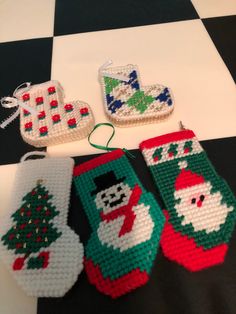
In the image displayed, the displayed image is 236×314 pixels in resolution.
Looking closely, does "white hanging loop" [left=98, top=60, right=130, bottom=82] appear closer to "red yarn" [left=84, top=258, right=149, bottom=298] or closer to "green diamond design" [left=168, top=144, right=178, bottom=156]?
"green diamond design" [left=168, top=144, right=178, bottom=156]

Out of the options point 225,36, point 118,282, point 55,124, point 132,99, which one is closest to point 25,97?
point 55,124

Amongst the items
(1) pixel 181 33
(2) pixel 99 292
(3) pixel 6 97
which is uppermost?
(1) pixel 181 33

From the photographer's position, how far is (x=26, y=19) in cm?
97

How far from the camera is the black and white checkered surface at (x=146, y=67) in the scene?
1.57 feet

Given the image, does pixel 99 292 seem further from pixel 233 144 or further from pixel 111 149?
pixel 233 144

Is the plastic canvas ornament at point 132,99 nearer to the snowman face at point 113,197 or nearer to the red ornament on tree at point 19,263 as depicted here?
the snowman face at point 113,197

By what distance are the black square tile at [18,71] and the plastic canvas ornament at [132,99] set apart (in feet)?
0.65

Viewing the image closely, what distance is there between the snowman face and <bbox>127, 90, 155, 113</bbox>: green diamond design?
0.64 feet

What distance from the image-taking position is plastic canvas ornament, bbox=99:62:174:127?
65 cm

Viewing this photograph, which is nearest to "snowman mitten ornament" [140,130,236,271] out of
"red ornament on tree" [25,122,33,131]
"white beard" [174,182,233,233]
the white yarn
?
"white beard" [174,182,233,233]

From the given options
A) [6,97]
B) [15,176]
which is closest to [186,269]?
[15,176]

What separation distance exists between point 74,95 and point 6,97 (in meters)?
0.18

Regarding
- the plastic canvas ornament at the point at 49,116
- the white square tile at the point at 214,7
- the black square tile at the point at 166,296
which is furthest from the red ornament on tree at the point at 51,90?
the white square tile at the point at 214,7

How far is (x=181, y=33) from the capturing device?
863 mm
